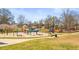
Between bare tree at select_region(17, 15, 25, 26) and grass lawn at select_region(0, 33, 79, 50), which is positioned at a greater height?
bare tree at select_region(17, 15, 25, 26)

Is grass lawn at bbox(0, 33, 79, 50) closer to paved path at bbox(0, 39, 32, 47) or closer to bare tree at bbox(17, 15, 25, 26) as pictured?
paved path at bbox(0, 39, 32, 47)

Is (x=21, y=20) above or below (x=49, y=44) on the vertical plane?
above

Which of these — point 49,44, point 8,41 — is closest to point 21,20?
point 8,41

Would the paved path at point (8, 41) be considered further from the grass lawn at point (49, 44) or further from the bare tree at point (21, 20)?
the bare tree at point (21, 20)

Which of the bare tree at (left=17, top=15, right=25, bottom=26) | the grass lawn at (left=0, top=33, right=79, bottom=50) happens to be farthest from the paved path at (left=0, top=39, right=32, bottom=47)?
the bare tree at (left=17, top=15, right=25, bottom=26)

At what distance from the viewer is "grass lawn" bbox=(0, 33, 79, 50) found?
2.51m

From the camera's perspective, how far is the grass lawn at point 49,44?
2.51m

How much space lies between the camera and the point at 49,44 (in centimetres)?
252

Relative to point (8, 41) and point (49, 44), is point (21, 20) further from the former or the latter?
point (49, 44)
